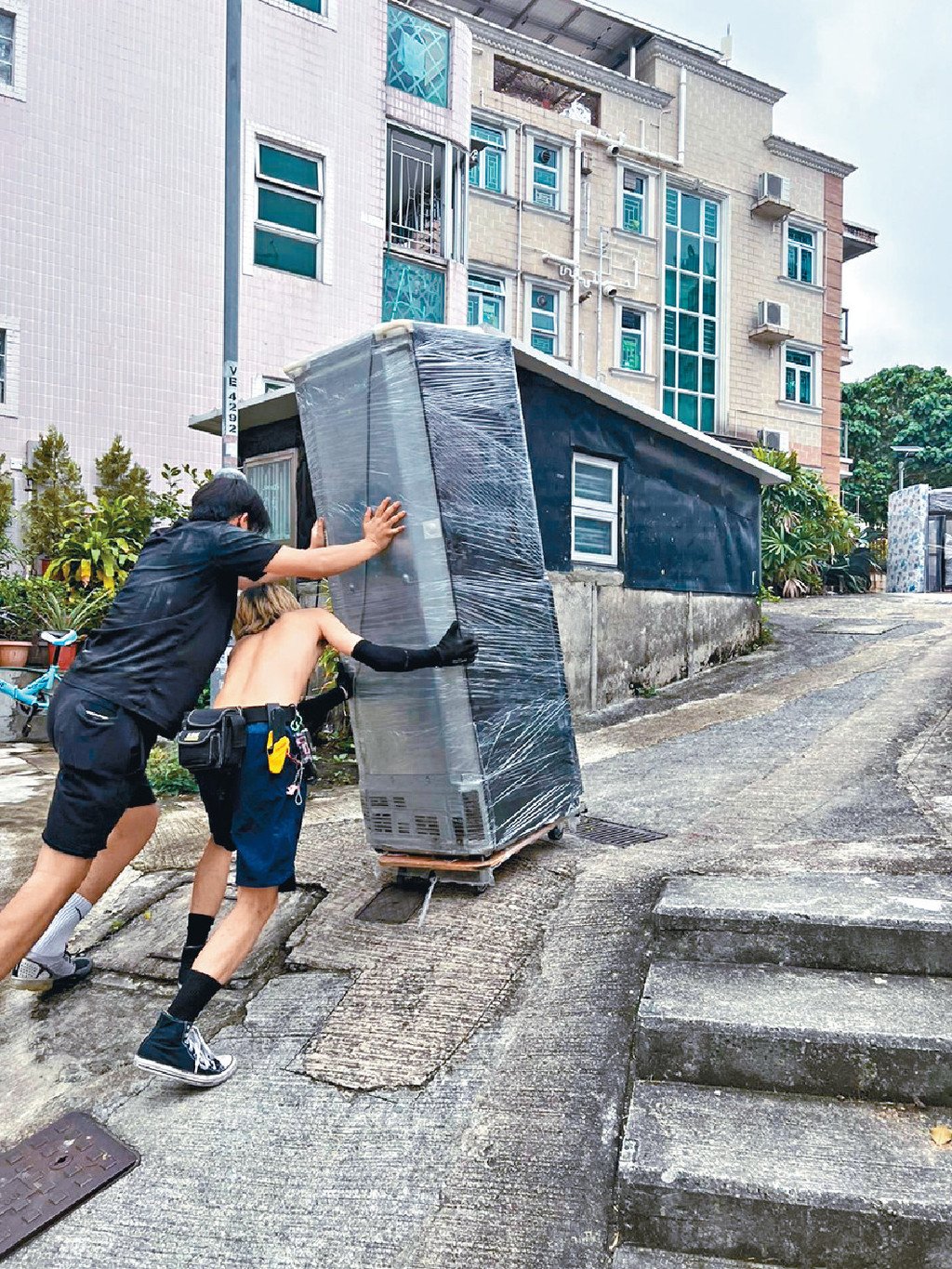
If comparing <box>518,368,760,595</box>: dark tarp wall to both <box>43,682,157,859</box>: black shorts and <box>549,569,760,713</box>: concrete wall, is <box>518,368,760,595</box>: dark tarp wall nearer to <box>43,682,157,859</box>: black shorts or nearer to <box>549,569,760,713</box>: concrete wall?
<box>549,569,760,713</box>: concrete wall

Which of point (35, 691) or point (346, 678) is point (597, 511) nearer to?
point (346, 678)

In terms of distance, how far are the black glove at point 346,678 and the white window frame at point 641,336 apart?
1792 centimetres

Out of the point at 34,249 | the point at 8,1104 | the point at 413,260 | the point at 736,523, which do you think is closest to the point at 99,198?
the point at 34,249

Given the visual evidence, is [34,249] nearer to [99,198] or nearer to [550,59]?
[99,198]

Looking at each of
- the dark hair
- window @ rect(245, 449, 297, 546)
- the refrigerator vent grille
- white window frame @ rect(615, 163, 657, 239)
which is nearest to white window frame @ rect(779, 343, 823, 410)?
white window frame @ rect(615, 163, 657, 239)

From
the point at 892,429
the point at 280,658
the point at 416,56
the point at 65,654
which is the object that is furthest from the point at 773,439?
the point at 280,658

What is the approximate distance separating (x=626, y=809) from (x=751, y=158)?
71.2ft

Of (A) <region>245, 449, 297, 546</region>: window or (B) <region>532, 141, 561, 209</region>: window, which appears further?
(B) <region>532, 141, 561, 209</region>: window

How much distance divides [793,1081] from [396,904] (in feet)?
5.83

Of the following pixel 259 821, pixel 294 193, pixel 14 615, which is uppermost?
pixel 294 193

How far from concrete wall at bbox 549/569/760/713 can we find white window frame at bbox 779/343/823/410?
540 inches

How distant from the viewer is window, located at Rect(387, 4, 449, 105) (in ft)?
46.9

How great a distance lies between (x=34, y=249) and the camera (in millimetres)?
11281

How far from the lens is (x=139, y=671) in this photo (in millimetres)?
2822
